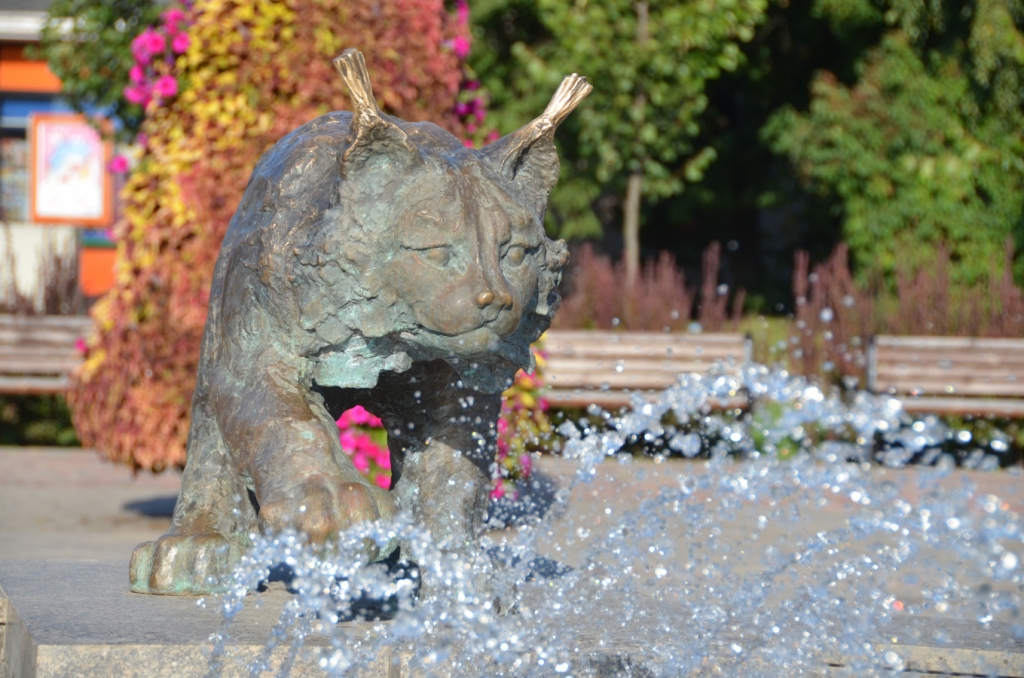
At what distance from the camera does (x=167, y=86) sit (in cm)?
566

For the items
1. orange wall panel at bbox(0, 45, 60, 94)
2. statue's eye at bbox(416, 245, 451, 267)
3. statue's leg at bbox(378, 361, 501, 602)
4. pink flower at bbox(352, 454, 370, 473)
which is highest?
orange wall panel at bbox(0, 45, 60, 94)

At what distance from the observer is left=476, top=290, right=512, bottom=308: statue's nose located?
2141 millimetres

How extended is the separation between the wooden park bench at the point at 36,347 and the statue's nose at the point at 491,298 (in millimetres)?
6747

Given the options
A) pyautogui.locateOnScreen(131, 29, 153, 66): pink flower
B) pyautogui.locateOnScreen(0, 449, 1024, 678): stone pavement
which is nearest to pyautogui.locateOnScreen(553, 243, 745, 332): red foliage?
pyautogui.locateOnScreen(0, 449, 1024, 678): stone pavement

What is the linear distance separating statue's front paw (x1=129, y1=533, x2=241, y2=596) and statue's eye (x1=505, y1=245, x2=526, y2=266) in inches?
38.9

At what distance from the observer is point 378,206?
7.50 feet

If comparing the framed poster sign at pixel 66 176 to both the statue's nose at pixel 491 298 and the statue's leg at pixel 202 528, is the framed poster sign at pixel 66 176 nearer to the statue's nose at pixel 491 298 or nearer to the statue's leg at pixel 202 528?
the statue's leg at pixel 202 528

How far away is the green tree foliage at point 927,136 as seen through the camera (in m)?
10.6

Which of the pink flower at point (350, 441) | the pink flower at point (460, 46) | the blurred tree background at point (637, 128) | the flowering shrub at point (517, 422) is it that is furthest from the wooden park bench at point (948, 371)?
the pink flower at point (350, 441)

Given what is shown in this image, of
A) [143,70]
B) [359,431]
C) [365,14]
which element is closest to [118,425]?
[359,431]

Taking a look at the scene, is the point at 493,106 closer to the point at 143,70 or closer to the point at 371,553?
the point at 143,70

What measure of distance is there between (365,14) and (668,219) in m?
8.79

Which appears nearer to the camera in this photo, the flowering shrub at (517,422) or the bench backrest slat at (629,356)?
the flowering shrub at (517,422)

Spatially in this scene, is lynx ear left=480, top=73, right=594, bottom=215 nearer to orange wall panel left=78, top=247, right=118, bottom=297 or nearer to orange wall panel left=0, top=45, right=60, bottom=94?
orange wall panel left=78, top=247, right=118, bottom=297
